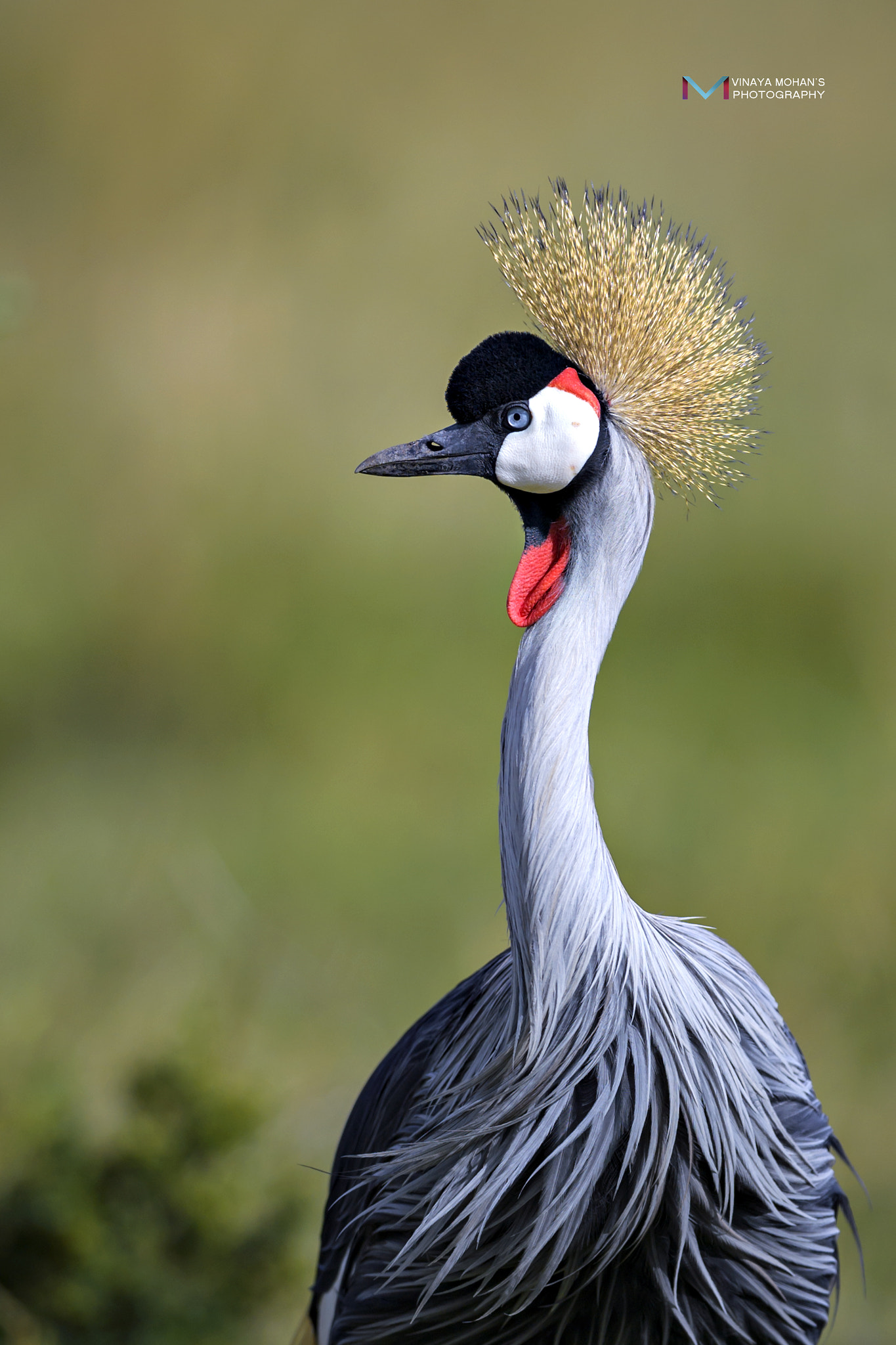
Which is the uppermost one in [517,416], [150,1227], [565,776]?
[517,416]

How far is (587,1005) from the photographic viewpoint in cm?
80

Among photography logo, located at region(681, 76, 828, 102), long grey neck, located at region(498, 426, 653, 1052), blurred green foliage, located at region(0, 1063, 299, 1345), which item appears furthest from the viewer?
photography logo, located at region(681, 76, 828, 102)

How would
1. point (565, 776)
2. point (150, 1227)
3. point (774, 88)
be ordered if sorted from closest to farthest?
point (565, 776), point (150, 1227), point (774, 88)

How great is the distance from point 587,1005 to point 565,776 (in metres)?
0.16

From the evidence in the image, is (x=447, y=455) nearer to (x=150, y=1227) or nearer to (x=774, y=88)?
(x=150, y=1227)

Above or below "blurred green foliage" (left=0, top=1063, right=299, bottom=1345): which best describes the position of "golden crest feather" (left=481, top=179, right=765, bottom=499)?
above

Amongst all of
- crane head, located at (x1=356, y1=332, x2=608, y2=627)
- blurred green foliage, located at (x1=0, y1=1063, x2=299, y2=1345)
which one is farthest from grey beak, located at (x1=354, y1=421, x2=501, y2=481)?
blurred green foliage, located at (x1=0, y1=1063, x2=299, y2=1345)

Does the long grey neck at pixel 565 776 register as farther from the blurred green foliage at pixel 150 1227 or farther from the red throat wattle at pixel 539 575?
the blurred green foliage at pixel 150 1227

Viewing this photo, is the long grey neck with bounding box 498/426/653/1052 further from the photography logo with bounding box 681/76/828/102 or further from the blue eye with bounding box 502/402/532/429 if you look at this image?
the photography logo with bounding box 681/76/828/102

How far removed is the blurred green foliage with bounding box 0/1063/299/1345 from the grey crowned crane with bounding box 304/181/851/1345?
55 cm

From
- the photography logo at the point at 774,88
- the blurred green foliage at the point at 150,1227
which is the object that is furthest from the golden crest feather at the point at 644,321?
the photography logo at the point at 774,88

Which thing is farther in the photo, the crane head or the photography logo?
the photography logo


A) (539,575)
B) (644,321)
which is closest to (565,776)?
(539,575)

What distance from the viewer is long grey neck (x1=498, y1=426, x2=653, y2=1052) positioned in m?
0.76
